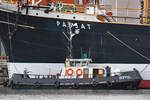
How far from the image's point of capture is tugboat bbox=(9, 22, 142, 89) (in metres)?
32.3

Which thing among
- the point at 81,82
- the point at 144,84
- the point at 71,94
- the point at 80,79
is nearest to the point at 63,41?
the point at 80,79

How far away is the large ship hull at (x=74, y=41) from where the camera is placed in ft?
118

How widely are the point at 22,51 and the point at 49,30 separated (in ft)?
10.6

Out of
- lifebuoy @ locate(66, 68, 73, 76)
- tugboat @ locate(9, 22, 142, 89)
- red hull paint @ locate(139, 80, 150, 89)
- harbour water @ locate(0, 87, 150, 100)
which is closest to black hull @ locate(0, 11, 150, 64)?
red hull paint @ locate(139, 80, 150, 89)

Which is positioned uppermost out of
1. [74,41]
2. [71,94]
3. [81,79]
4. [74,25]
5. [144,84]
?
[74,25]

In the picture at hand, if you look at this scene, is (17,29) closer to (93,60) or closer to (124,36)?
(93,60)

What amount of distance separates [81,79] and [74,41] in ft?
16.2

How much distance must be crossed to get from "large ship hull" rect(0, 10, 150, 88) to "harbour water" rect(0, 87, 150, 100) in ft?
15.2

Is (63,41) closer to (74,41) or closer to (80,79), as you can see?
(74,41)

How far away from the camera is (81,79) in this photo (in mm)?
32562

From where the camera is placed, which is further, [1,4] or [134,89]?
[1,4]

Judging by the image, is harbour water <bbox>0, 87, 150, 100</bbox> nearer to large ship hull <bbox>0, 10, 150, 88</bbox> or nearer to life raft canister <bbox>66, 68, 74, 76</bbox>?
life raft canister <bbox>66, 68, 74, 76</bbox>

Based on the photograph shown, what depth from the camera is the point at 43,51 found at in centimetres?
3622

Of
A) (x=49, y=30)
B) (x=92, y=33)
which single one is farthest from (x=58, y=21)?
(x=92, y=33)
